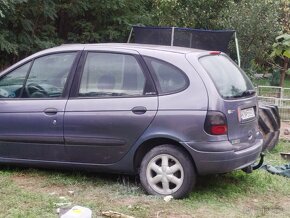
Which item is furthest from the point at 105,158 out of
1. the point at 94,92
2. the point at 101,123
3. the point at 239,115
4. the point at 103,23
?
the point at 103,23

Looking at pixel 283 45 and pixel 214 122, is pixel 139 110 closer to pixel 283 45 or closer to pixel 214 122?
pixel 214 122

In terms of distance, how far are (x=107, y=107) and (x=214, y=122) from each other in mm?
1187

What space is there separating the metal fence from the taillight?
601 cm

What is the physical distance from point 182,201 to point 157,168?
429 mm

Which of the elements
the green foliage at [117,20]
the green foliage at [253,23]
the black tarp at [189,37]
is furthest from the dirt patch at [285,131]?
the green foliage at [253,23]

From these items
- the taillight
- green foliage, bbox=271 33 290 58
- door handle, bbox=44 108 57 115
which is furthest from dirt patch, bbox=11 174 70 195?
green foliage, bbox=271 33 290 58

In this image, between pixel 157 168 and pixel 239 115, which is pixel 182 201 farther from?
pixel 239 115

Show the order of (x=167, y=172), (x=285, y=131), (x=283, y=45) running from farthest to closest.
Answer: (x=285, y=131) < (x=283, y=45) < (x=167, y=172)

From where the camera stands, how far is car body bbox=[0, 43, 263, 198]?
5203mm

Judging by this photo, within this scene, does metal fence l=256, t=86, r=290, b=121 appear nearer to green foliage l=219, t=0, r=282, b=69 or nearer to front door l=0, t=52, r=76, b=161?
green foliage l=219, t=0, r=282, b=69

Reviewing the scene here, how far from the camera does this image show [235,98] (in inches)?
214

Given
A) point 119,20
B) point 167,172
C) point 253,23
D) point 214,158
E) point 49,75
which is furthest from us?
point 253,23

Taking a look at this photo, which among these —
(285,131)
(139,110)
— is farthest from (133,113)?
(285,131)

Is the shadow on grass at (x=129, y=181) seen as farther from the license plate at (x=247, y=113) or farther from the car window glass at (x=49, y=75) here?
the car window glass at (x=49, y=75)
